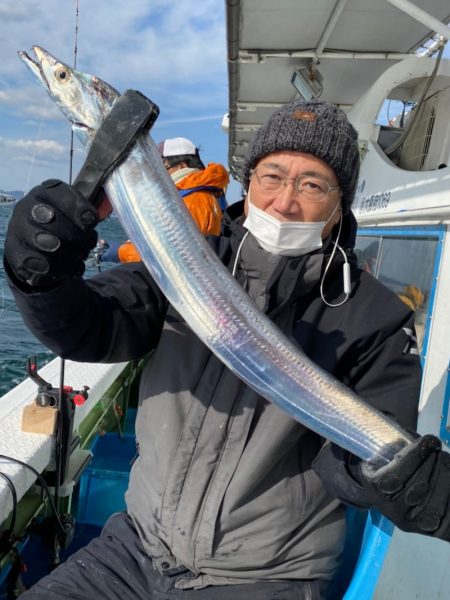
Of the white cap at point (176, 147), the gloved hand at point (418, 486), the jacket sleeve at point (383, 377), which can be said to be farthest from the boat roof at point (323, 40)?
the gloved hand at point (418, 486)

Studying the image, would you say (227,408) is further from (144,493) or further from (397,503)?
(397,503)

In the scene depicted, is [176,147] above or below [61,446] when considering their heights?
above

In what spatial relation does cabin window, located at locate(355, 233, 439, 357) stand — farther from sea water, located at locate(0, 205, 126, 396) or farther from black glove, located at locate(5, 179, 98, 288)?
sea water, located at locate(0, 205, 126, 396)

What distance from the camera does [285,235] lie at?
2082 mm

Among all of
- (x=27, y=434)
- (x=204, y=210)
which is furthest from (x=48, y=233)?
(x=204, y=210)

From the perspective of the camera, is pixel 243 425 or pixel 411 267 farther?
pixel 411 267

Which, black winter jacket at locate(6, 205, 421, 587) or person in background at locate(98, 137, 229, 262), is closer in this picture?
black winter jacket at locate(6, 205, 421, 587)

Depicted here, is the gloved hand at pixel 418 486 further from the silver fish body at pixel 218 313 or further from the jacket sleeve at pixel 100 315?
the jacket sleeve at pixel 100 315

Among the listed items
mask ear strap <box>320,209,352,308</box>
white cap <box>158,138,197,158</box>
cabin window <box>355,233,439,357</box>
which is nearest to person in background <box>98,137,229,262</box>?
white cap <box>158,138,197,158</box>

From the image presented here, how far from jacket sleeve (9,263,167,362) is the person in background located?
6.38 ft

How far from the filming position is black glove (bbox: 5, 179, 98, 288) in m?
1.58

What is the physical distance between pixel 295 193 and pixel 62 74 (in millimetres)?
1033

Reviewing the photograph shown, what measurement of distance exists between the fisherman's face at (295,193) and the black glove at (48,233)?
0.81 meters

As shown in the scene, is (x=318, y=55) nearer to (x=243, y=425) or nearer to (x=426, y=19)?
(x=426, y=19)
